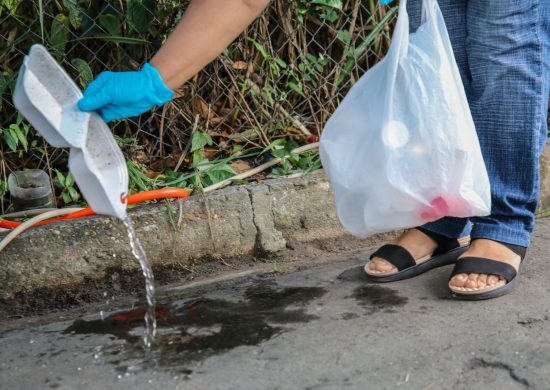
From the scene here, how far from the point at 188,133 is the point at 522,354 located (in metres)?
1.68

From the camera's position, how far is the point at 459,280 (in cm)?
260

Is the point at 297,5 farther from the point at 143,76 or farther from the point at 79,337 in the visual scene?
the point at 79,337

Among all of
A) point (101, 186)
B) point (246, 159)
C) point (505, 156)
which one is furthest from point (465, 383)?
point (246, 159)

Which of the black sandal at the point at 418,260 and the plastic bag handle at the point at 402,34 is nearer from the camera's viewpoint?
the plastic bag handle at the point at 402,34

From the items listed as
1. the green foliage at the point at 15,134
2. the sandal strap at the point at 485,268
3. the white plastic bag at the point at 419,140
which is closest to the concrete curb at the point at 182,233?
the green foliage at the point at 15,134

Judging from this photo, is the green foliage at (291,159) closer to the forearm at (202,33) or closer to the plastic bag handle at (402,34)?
the plastic bag handle at (402,34)

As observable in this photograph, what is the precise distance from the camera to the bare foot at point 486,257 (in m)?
2.58

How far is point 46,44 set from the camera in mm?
3092

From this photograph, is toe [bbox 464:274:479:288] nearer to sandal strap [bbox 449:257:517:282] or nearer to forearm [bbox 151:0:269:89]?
sandal strap [bbox 449:257:517:282]

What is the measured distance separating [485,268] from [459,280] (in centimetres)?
9

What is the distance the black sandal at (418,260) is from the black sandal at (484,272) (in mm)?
172

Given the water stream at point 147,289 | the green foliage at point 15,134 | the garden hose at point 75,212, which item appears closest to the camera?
the water stream at point 147,289

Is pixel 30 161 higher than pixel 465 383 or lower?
higher

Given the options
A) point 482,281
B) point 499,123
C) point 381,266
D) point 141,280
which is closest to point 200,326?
point 141,280
